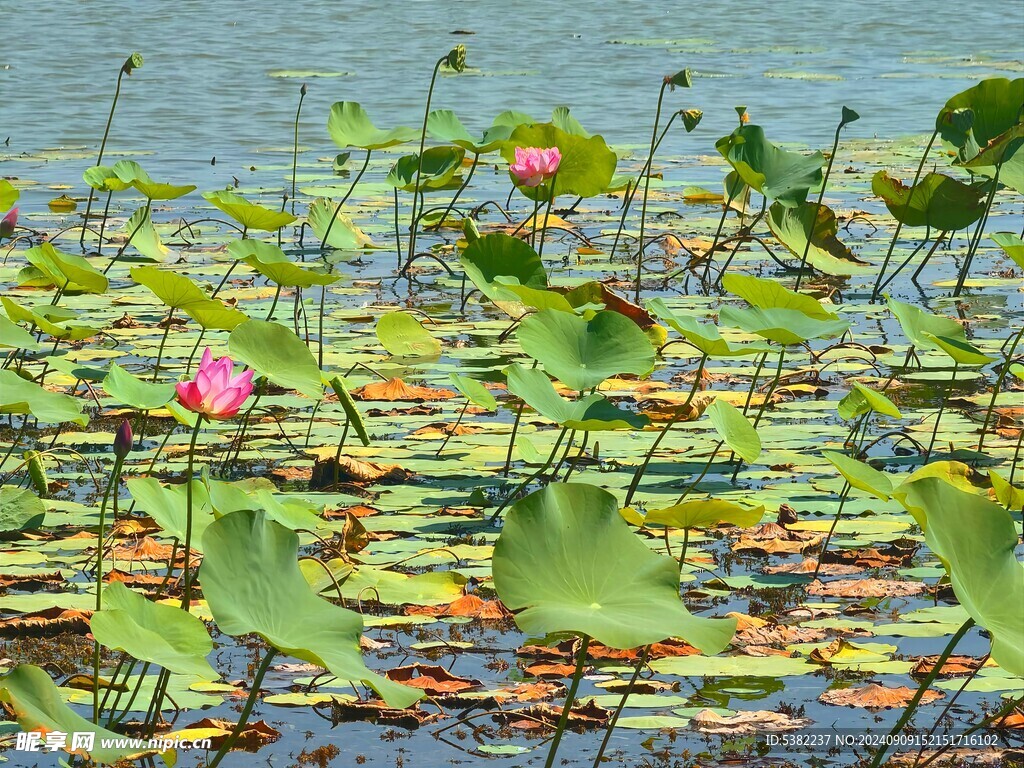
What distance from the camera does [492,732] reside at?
216cm

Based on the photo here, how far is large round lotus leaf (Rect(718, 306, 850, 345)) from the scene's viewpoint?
303 cm

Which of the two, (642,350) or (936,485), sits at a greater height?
(642,350)

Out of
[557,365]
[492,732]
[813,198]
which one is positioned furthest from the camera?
[813,198]

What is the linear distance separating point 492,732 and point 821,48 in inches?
578

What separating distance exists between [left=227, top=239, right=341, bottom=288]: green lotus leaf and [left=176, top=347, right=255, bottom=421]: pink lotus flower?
1.14 m

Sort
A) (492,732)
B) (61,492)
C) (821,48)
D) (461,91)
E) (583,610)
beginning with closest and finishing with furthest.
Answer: (583,610) < (492,732) < (61,492) < (461,91) < (821,48)

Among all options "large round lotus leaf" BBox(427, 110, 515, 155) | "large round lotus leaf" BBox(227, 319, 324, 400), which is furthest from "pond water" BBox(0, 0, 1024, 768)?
"large round lotus leaf" BBox(427, 110, 515, 155)

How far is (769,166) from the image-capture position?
16.2 ft

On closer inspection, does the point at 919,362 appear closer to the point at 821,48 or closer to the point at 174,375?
the point at 174,375

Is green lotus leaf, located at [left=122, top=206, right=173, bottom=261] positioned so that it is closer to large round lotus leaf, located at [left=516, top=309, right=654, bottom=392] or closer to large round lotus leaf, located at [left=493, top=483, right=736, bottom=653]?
large round lotus leaf, located at [left=516, top=309, right=654, bottom=392]

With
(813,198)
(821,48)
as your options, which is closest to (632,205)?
(813,198)

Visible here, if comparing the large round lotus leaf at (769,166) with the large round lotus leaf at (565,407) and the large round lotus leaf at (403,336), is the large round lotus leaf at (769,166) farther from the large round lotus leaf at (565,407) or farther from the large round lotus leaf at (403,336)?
the large round lotus leaf at (565,407)

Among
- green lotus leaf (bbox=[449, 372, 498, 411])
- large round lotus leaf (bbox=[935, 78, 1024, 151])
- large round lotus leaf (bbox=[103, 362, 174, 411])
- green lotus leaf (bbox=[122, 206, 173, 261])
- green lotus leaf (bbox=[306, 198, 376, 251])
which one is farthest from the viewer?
green lotus leaf (bbox=[306, 198, 376, 251])

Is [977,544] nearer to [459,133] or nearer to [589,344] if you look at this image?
[589,344]
